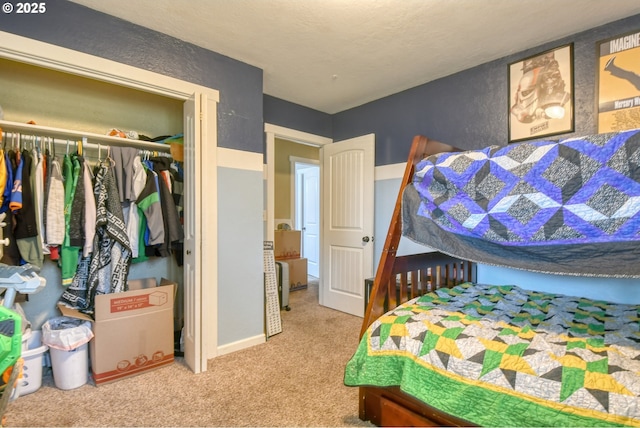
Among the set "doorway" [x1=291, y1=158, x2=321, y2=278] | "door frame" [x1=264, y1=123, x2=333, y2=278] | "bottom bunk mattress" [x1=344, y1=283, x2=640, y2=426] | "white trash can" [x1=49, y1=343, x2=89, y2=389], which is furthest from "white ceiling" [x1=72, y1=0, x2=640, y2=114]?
"doorway" [x1=291, y1=158, x2=321, y2=278]

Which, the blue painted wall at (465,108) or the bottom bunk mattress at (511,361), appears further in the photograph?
the blue painted wall at (465,108)

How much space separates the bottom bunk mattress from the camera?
1.02m

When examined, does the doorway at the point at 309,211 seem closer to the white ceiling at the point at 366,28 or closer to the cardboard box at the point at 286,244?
the cardboard box at the point at 286,244

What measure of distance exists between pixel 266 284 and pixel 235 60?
2055mm

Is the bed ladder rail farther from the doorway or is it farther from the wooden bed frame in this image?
the doorway

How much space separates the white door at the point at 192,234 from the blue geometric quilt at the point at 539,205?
1431 millimetres

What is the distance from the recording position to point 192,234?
2.12 m

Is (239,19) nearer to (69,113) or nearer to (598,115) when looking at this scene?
(69,113)

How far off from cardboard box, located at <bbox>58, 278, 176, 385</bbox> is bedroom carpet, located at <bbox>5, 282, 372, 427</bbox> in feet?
0.26

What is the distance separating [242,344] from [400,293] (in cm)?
150

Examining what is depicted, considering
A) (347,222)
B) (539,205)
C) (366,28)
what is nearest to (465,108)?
(366,28)

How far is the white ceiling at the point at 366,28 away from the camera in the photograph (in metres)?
1.88

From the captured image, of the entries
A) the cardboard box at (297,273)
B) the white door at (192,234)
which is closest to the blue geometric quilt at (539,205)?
the white door at (192,234)

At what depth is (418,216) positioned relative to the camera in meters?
1.60
